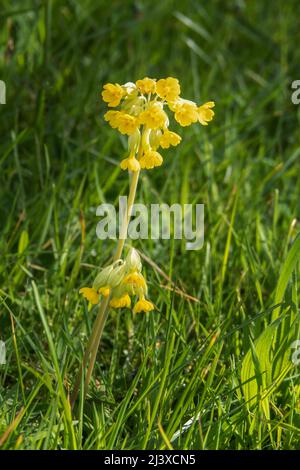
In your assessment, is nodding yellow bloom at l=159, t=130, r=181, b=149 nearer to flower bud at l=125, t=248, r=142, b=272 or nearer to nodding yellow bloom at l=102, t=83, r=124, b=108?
nodding yellow bloom at l=102, t=83, r=124, b=108

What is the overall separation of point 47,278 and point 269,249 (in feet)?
2.00

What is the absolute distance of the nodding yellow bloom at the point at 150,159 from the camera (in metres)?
1.60

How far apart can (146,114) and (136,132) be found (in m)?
0.07

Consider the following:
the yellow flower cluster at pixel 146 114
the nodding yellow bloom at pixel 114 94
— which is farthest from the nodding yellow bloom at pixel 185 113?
the nodding yellow bloom at pixel 114 94

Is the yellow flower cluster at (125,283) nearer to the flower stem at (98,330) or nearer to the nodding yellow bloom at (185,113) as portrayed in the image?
the flower stem at (98,330)

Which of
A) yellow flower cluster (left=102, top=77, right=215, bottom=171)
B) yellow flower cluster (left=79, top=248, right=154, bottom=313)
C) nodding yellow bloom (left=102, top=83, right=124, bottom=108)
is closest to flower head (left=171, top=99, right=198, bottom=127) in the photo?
yellow flower cluster (left=102, top=77, right=215, bottom=171)

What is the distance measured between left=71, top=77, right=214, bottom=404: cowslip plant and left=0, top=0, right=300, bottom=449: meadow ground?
114mm

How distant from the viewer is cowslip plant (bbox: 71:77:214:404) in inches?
61.3

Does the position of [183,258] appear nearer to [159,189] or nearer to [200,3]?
[159,189]

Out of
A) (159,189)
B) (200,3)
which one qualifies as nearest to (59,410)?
(159,189)

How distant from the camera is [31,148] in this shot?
277 centimetres

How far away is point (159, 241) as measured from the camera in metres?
2.47

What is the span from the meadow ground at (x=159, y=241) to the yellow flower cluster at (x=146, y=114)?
296 millimetres

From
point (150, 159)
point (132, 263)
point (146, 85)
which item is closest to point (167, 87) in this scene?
point (146, 85)
